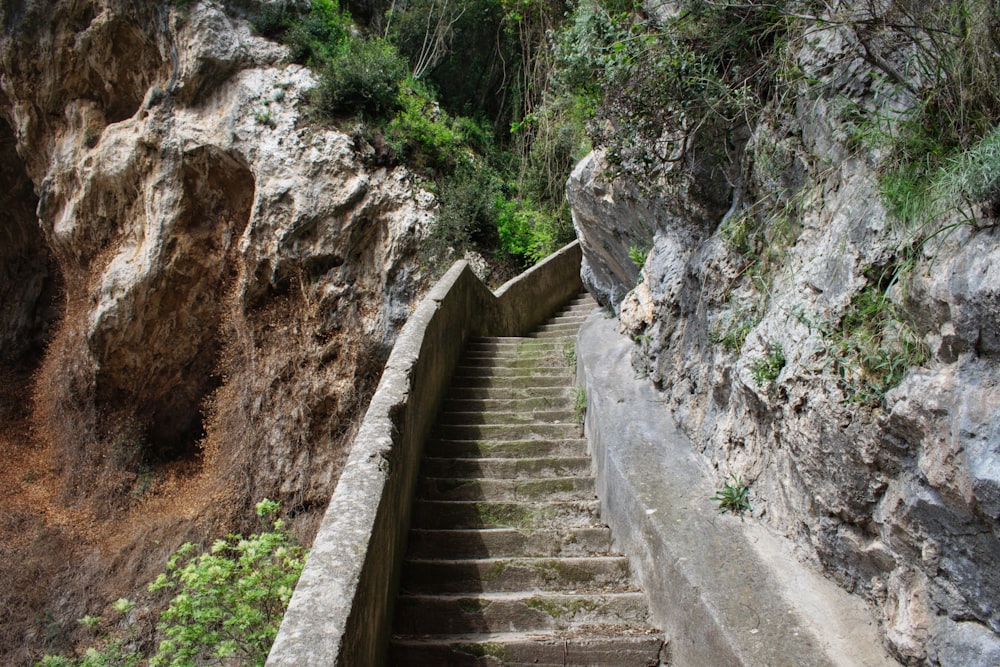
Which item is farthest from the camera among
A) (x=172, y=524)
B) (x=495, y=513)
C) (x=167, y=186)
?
(x=167, y=186)

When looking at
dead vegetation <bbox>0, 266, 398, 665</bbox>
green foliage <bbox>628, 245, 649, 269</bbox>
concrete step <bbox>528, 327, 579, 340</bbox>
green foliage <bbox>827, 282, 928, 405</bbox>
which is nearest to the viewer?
green foliage <bbox>827, 282, 928, 405</bbox>

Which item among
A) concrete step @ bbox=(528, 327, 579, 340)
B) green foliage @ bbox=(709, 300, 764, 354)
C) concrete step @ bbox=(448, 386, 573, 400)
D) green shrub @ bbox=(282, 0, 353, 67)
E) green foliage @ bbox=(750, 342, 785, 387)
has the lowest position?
concrete step @ bbox=(448, 386, 573, 400)

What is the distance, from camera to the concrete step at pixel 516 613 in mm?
3766

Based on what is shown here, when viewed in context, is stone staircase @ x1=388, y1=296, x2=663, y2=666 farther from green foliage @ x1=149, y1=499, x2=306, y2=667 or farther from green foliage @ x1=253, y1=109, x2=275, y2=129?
green foliage @ x1=253, y1=109, x2=275, y2=129

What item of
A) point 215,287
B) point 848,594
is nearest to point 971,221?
point 848,594

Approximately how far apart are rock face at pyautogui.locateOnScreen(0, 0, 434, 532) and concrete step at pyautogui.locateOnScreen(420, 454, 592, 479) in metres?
5.49

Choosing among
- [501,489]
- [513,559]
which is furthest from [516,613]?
[501,489]

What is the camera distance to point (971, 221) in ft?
7.38

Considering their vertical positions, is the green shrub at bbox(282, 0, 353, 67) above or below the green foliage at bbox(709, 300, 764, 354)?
above

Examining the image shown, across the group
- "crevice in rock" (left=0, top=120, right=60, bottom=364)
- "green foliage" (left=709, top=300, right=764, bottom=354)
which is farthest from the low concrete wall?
"crevice in rock" (left=0, top=120, right=60, bottom=364)

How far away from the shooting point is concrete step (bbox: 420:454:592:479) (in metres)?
5.15

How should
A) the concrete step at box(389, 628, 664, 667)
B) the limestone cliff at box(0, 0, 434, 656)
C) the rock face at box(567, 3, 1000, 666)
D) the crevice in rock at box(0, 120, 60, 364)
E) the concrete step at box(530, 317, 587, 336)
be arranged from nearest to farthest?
1. the rock face at box(567, 3, 1000, 666)
2. the concrete step at box(389, 628, 664, 667)
3. the concrete step at box(530, 317, 587, 336)
4. the limestone cliff at box(0, 0, 434, 656)
5. the crevice in rock at box(0, 120, 60, 364)

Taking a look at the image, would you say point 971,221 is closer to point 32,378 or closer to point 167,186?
point 167,186

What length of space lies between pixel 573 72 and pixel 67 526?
34.9 ft
